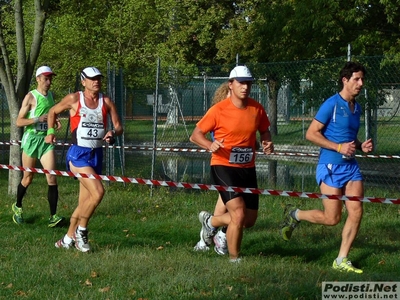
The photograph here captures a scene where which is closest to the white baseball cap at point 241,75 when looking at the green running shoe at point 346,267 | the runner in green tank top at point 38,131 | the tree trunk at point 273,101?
the green running shoe at point 346,267

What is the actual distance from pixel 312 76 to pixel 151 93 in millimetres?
5081

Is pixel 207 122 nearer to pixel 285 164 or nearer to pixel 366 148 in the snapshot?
pixel 366 148

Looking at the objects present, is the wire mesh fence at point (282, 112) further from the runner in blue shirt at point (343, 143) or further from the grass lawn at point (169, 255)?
the runner in blue shirt at point (343, 143)

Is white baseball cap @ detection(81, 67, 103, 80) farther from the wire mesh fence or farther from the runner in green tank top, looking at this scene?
the wire mesh fence

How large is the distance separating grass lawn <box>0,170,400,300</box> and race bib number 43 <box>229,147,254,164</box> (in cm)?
99

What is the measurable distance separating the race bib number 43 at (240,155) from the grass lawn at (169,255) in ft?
3.24

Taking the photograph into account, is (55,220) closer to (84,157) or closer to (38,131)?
(38,131)

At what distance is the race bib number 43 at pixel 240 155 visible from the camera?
28.0 feet

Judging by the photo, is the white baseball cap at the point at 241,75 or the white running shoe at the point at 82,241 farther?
the white running shoe at the point at 82,241

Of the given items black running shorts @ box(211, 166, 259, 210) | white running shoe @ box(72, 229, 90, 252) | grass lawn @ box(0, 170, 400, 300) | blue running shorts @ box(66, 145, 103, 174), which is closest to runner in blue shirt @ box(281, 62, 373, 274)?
grass lawn @ box(0, 170, 400, 300)

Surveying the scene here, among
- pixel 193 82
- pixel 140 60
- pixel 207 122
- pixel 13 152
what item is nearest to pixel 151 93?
pixel 193 82

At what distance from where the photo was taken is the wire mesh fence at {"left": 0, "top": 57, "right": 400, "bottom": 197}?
13.5m

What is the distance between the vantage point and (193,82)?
688 inches

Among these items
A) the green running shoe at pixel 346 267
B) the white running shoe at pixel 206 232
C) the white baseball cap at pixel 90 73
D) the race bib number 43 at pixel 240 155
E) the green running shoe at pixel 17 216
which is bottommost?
the green running shoe at pixel 17 216
